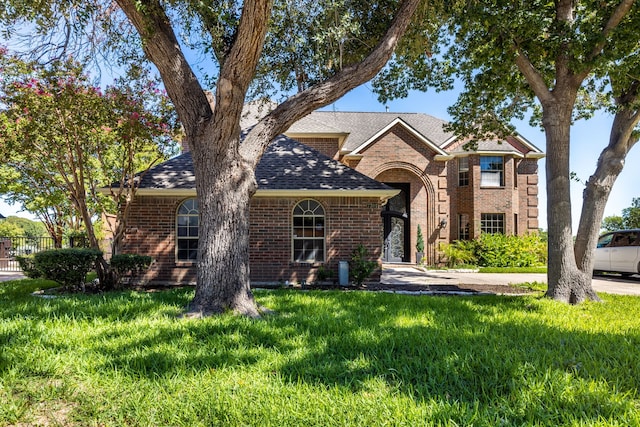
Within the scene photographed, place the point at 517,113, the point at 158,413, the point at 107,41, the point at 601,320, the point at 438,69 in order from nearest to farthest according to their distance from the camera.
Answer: the point at 158,413
the point at 601,320
the point at 107,41
the point at 438,69
the point at 517,113

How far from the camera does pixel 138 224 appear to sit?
10.7 metres

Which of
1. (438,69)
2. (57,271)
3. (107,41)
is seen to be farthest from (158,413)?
(438,69)

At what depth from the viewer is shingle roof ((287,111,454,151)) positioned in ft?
61.4

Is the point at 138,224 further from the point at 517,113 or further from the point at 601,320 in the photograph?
the point at 517,113

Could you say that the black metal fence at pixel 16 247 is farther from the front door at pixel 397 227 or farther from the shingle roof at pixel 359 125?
the front door at pixel 397 227

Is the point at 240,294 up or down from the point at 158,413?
up

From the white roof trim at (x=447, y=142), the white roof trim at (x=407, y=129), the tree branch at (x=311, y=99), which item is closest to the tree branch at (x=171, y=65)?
the tree branch at (x=311, y=99)

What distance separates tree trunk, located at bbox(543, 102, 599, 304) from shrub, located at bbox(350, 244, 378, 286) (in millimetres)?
4416

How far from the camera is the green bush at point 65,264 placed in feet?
25.8

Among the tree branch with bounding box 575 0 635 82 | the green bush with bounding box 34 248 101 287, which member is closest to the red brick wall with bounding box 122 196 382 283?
the green bush with bounding box 34 248 101 287

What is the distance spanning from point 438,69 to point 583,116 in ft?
15.4

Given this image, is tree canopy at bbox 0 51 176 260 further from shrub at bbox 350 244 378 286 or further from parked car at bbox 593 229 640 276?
parked car at bbox 593 229 640 276

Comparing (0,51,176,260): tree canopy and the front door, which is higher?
(0,51,176,260): tree canopy

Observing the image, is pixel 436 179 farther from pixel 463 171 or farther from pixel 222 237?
pixel 222 237
